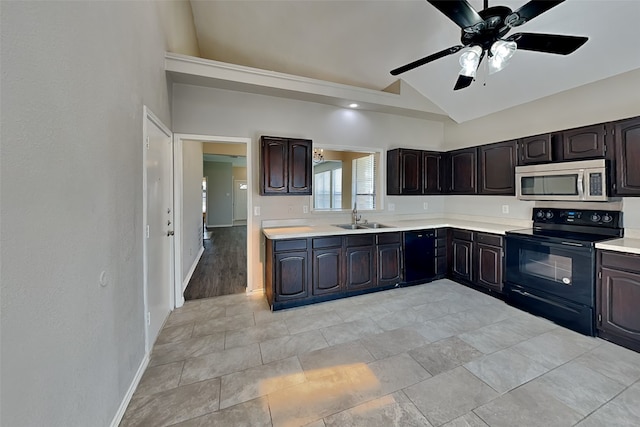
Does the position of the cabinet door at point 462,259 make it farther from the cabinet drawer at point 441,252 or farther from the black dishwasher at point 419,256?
the black dishwasher at point 419,256

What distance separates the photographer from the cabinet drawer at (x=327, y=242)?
3.21 meters

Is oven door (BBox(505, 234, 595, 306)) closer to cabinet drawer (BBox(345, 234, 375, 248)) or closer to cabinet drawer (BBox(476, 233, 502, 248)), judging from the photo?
cabinet drawer (BBox(476, 233, 502, 248))

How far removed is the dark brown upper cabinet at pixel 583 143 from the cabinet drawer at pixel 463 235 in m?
1.34

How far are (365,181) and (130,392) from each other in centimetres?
461

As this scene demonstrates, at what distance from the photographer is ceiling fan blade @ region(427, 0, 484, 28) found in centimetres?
159

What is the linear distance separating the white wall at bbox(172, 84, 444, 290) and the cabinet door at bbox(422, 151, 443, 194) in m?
0.46

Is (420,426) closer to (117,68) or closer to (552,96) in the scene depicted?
(117,68)

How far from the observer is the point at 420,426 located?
60.9 inches

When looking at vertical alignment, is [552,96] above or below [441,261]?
above

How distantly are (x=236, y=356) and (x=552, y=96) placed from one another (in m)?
4.72

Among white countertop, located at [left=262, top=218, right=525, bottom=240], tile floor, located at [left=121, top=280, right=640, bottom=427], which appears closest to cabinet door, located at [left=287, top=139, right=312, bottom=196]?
white countertop, located at [left=262, top=218, right=525, bottom=240]

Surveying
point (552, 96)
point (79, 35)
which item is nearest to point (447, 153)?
point (552, 96)

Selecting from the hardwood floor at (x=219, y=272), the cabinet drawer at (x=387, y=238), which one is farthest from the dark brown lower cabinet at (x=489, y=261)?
the hardwood floor at (x=219, y=272)

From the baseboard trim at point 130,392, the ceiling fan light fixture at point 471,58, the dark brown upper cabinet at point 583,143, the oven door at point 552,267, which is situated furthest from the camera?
the dark brown upper cabinet at point 583,143
